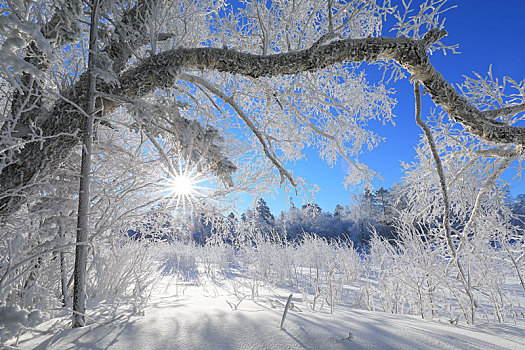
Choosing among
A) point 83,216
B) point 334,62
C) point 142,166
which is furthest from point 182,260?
point 334,62

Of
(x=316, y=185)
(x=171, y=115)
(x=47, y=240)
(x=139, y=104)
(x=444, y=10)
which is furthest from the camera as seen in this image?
(x=316, y=185)

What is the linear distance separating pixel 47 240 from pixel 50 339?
4.46 feet

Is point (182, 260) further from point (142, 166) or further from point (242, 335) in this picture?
point (242, 335)

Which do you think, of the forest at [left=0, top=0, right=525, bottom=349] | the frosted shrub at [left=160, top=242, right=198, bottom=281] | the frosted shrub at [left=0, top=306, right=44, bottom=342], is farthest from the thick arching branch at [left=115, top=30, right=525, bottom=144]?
the frosted shrub at [left=160, top=242, right=198, bottom=281]

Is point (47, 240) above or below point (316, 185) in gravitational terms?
below

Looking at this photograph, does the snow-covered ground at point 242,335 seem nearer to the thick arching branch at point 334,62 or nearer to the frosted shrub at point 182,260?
the thick arching branch at point 334,62

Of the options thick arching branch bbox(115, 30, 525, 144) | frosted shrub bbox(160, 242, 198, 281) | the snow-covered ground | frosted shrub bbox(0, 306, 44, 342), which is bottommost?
frosted shrub bbox(160, 242, 198, 281)

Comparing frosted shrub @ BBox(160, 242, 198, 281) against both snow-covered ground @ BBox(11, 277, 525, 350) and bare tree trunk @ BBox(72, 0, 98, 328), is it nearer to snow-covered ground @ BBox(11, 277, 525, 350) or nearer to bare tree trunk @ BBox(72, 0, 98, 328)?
bare tree trunk @ BBox(72, 0, 98, 328)

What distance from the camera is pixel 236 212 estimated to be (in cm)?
231

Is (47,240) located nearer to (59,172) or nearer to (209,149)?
(59,172)

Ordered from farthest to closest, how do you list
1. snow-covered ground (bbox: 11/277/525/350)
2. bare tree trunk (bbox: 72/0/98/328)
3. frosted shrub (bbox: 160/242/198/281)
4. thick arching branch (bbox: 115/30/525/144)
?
frosted shrub (bbox: 160/242/198/281)
thick arching branch (bbox: 115/30/525/144)
bare tree trunk (bbox: 72/0/98/328)
snow-covered ground (bbox: 11/277/525/350)

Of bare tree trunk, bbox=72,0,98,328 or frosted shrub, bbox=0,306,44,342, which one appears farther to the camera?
bare tree trunk, bbox=72,0,98,328

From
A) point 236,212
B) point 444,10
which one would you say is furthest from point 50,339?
point 444,10

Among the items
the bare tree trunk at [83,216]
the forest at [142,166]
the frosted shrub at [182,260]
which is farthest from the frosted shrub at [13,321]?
the frosted shrub at [182,260]
